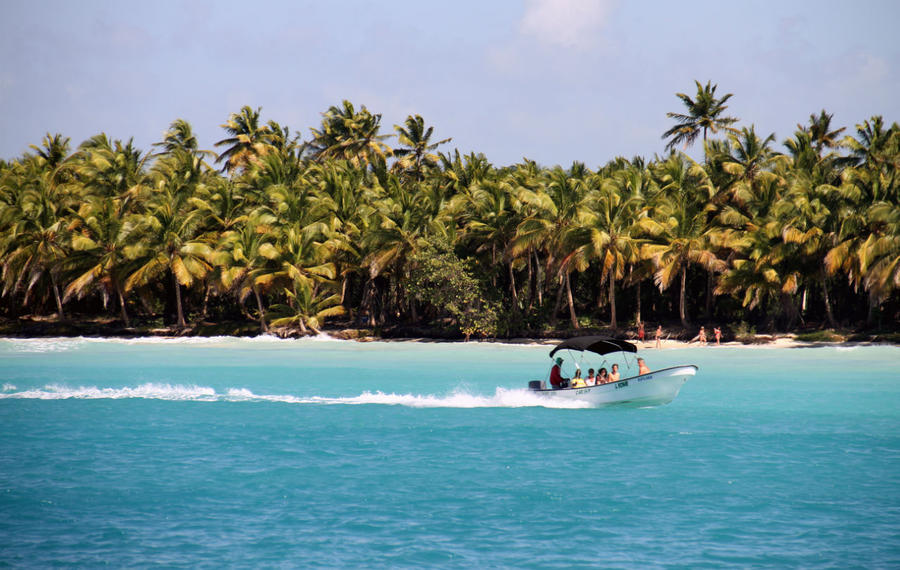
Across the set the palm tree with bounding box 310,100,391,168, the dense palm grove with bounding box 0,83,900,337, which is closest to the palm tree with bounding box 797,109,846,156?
the dense palm grove with bounding box 0,83,900,337

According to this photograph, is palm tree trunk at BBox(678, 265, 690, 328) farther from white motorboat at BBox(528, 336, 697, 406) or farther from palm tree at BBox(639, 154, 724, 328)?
white motorboat at BBox(528, 336, 697, 406)

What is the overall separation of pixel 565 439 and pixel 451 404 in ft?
20.7

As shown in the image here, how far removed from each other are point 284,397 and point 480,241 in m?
26.9

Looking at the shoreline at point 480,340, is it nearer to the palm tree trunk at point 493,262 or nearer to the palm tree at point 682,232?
the palm tree at point 682,232

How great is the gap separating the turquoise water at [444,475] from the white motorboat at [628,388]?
51cm

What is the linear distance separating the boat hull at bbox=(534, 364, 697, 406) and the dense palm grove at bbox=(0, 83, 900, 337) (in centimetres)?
2303

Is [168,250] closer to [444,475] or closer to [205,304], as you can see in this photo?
[205,304]

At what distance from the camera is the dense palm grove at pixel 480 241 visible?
46.0 meters

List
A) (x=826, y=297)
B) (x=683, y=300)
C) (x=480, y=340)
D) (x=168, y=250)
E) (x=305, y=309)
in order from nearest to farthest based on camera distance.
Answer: (x=826, y=297), (x=683, y=300), (x=480, y=340), (x=305, y=309), (x=168, y=250)

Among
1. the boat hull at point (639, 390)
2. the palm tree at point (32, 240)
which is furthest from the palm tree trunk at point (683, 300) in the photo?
the palm tree at point (32, 240)

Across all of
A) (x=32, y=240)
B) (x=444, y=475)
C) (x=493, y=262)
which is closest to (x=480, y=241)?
(x=493, y=262)

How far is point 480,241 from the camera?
5269 cm

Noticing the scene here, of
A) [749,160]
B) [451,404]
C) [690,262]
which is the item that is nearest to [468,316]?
[690,262]

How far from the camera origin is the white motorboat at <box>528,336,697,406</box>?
22.7m
